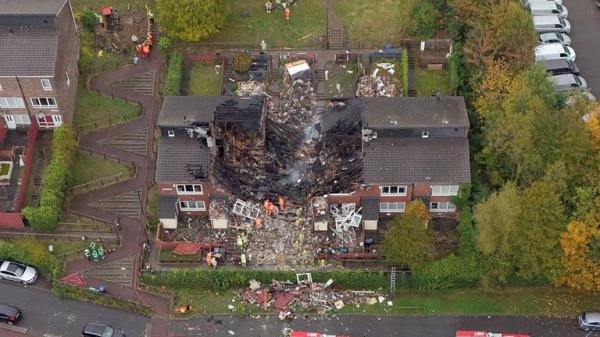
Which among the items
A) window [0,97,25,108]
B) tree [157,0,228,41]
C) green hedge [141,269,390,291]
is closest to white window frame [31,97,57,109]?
window [0,97,25,108]

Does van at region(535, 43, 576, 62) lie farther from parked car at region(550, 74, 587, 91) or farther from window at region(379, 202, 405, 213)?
window at region(379, 202, 405, 213)

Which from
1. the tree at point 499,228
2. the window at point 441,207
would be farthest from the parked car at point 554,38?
the tree at point 499,228

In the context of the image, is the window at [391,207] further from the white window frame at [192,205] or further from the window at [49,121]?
the window at [49,121]

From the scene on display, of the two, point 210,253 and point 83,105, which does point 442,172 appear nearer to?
point 210,253

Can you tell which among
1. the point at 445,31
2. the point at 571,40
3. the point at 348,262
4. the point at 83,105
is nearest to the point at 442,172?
the point at 348,262

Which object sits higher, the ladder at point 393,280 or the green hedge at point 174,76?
Answer: the green hedge at point 174,76

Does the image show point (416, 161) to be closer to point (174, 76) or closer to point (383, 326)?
point (383, 326)
